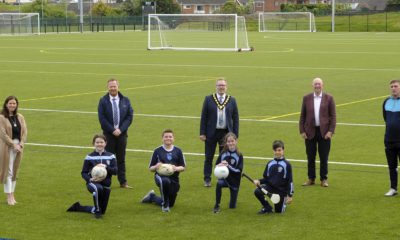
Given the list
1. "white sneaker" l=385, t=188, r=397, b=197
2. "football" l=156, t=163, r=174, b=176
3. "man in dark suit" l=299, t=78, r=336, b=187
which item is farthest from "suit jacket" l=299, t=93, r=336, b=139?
"football" l=156, t=163, r=174, b=176

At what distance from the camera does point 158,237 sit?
1201cm

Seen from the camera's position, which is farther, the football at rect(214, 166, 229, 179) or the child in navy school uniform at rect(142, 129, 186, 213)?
the child in navy school uniform at rect(142, 129, 186, 213)

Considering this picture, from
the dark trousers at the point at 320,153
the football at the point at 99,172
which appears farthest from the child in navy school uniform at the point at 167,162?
the dark trousers at the point at 320,153

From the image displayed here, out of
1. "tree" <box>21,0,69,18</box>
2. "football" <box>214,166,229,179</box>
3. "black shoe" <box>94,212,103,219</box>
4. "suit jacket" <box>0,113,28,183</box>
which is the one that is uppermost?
"tree" <box>21,0,69,18</box>

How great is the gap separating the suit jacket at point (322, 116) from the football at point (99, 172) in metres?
4.31

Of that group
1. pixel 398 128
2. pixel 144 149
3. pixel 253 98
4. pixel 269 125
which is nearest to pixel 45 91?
pixel 253 98

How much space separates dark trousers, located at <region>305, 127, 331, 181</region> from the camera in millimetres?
15641

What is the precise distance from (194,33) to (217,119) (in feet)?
173

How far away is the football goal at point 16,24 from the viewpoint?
94.4m

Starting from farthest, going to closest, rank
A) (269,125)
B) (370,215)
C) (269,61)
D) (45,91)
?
(269,61), (45,91), (269,125), (370,215)

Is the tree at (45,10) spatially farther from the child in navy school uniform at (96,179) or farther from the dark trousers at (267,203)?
the dark trousers at (267,203)

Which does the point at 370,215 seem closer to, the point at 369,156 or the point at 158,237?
the point at 158,237

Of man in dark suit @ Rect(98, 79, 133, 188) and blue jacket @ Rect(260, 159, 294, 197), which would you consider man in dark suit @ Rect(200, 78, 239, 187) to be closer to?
man in dark suit @ Rect(98, 79, 133, 188)

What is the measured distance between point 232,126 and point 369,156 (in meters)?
4.45
